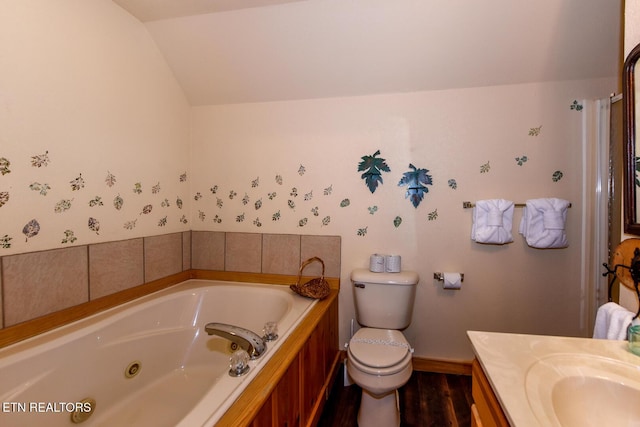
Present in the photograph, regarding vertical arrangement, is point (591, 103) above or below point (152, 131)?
above

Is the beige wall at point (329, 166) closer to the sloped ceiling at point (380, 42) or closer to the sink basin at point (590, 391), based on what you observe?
the sloped ceiling at point (380, 42)

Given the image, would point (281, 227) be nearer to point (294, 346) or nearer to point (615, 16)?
point (294, 346)

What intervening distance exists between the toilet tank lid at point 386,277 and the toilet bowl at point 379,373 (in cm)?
33

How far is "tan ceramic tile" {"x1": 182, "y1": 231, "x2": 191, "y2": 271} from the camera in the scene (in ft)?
7.25

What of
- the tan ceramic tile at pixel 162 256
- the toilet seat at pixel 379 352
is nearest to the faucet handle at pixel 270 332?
the toilet seat at pixel 379 352

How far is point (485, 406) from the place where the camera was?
2.49 feet

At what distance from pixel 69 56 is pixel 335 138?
1.49 meters

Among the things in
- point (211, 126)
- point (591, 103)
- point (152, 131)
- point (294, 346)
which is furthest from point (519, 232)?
point (152, 131)

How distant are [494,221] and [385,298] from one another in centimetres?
83

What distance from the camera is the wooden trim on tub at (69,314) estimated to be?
118 centimetres

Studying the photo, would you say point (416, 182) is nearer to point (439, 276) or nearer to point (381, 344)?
point (439, 276)

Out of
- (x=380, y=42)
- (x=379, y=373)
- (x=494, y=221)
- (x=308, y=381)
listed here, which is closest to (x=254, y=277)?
(x=308, y=381)

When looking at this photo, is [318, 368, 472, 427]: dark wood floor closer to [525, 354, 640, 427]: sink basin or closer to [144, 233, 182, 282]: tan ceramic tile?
[525, 354, 640, 427]: sink basin

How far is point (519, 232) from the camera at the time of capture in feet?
6.03
